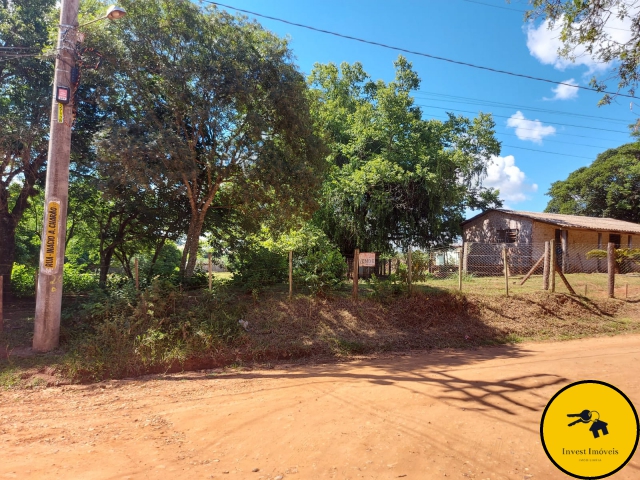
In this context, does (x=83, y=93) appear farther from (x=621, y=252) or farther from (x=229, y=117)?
(x=621, y=252)

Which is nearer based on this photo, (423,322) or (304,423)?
(304,423)

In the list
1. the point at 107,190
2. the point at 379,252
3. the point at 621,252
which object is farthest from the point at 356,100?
the point at 107,190

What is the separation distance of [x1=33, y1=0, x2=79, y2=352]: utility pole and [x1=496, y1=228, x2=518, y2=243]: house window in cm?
2127

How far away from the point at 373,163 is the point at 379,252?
4032mm

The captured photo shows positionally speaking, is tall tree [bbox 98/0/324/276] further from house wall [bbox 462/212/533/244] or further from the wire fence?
house wall [bbox 462/212/533/244]

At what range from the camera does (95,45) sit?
900 cm

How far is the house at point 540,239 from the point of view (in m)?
20.1

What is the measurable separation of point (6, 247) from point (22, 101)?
4.47m

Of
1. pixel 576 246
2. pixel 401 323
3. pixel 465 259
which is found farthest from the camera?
pixel 576 246

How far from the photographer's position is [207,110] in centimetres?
956

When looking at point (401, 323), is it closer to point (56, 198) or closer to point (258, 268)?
point (258, 268)

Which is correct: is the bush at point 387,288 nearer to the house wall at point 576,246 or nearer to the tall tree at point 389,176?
the tall tree at point 389,176

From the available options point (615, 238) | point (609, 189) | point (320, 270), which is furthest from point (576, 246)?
point (320, 270)

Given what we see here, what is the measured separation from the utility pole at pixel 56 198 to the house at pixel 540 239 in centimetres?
1700
